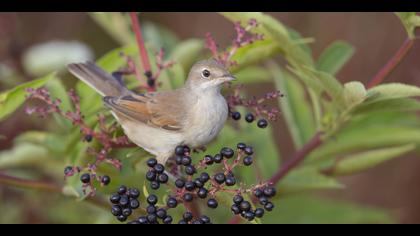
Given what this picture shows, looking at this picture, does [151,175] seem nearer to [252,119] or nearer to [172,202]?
[172,202]

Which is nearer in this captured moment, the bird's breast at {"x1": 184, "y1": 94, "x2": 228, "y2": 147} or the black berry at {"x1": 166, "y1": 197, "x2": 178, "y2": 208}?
the black berry at {"x1": 166, "y1": 197, "x2": 178, "y2": 208}

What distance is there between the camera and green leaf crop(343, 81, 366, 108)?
3.32 m

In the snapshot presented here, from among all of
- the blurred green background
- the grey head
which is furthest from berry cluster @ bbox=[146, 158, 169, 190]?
the blurred green background

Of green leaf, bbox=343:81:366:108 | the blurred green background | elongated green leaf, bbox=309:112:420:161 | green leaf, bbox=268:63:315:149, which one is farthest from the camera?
the blurred green background

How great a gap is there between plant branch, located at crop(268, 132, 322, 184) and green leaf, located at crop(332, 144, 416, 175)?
0.29m

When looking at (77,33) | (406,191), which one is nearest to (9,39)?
(77,33)

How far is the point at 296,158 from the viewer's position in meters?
3.98

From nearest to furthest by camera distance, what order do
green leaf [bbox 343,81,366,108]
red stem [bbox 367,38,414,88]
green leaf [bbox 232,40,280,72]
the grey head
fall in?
1. green leaf [bbox 343,81,366,108]
2. red stem [bbox 367,38,414,88]
3. the grey head
4. green leaf [bbox 232,40,280,72]

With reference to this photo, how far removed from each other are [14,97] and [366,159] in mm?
2218

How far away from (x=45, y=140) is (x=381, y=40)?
6153 millimetres

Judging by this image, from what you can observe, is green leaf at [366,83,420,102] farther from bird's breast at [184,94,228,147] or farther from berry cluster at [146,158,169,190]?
berry cluster at [146,158,169,190]

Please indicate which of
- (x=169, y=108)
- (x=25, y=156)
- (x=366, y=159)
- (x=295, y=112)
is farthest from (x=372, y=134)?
(x=25, y=156)

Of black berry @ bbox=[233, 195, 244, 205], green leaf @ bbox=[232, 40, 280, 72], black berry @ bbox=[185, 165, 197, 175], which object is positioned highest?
green leaf @ bbox=[232, 40, 280, 72]
